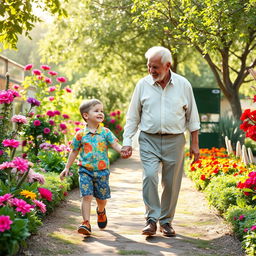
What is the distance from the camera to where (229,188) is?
6664mm

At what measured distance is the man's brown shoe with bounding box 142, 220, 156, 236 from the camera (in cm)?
532

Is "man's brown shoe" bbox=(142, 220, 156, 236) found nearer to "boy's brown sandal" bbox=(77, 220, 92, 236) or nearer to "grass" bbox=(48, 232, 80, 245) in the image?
"boy's brown sandal" bbox=(77, 220, 92, 236)

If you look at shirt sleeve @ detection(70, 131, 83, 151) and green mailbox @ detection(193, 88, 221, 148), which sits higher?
green mailbox @ detection(193, 88, 221, 148)

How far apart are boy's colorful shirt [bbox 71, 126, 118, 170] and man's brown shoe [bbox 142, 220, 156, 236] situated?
760 mm

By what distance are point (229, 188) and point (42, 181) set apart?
254 cm

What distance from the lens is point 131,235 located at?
568 cm

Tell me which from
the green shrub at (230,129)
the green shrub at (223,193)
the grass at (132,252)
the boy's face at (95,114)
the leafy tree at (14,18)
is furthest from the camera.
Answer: the green shrub at (230,129)

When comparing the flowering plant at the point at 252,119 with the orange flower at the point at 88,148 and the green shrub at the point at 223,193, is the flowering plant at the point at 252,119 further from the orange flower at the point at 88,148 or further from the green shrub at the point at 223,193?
the orange flower at the point at 88,148

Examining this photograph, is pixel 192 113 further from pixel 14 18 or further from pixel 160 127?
pixel 14 18

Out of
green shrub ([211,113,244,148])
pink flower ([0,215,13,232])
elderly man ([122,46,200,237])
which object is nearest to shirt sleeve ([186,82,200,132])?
elderly man ([122,46,200,237])

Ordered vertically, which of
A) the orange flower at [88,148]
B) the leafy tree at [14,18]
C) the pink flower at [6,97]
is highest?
the leafy tree at [14,18]

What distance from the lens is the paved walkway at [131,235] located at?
489cm

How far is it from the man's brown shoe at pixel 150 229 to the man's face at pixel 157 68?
4.78 feet

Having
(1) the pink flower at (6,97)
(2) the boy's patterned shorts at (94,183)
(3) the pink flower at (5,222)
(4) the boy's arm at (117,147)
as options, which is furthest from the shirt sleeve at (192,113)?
(3) the pink flower at (5,222)
